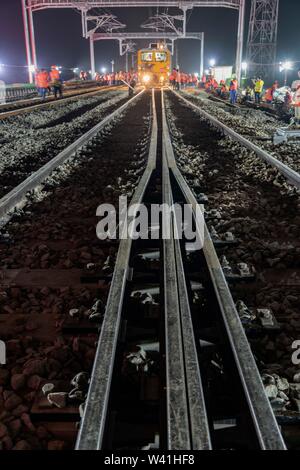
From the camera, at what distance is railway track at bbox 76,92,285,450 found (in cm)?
192

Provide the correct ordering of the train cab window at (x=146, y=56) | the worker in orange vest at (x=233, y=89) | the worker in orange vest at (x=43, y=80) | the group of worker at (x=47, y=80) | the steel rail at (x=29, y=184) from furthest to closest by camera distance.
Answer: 1. the train cab window at (x=146, y=56)
2. the group of worker at (x=47, y=80)
3. the worker in orange vest at (x=43, y=80)
4. the worker in orange vest at (x=233, y=89)
5. the steel rail at (x=29, y=184)

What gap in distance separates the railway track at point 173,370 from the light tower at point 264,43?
4841 cm

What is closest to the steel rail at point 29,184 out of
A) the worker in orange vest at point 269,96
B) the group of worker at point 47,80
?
the worker in orange vest at point 269,96

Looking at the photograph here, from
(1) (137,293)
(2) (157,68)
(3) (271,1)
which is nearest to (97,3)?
(2) (157,68)

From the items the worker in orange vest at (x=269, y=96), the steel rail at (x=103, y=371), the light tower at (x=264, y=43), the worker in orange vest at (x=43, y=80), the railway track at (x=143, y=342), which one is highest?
the light tower at (x=264, y=43)

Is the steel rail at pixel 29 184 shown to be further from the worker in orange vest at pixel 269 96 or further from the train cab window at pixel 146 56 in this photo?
the train cab window at pixel 146 56

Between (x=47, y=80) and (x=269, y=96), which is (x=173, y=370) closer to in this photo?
(x=269, y=96)

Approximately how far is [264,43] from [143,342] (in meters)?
52.2

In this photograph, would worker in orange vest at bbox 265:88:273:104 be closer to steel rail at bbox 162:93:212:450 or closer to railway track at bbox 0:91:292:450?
railway track at bbox 0:91:292:450

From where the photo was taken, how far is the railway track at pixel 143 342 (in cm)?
197

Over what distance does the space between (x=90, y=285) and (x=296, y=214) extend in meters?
2.95

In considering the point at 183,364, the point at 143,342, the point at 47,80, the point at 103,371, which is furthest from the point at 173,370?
the point at 47,80

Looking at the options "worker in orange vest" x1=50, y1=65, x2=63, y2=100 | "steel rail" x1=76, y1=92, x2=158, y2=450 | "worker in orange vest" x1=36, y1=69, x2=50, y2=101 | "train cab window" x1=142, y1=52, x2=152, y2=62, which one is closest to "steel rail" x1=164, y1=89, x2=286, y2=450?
"steel rail" x1=76, y1=92, x2=158, y2=450
